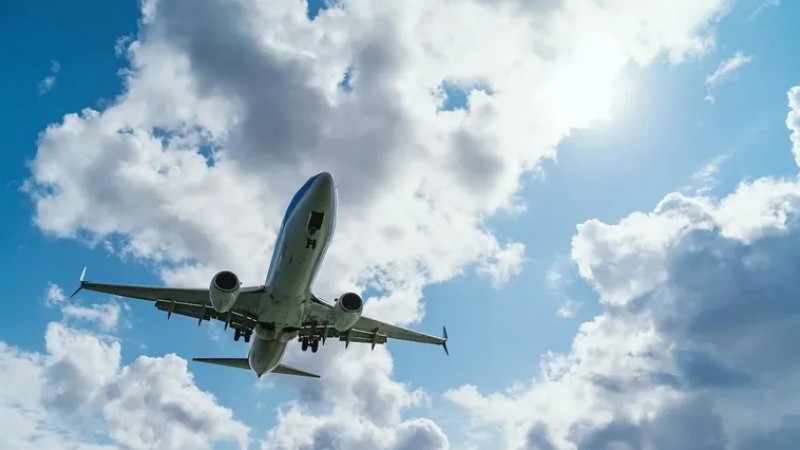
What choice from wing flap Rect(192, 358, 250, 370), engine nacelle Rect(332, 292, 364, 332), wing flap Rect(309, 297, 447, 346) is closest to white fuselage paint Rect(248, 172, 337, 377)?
engine nacelle Rect(332, 292, 364, 332)

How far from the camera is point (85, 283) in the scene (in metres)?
32.9

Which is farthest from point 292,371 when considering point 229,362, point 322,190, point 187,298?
point 322,190

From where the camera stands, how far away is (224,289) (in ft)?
96.2

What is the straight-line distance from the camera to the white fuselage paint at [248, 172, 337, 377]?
2742cm

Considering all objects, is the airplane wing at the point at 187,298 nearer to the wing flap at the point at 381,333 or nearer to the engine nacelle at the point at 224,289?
the engine nacelle at the point at 224,289

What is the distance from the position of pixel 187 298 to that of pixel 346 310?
10191 millimetres

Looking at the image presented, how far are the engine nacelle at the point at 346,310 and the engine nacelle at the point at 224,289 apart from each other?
538cm

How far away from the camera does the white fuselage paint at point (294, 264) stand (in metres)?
27.4

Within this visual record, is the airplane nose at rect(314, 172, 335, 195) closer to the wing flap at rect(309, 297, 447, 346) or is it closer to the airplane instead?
the airplane

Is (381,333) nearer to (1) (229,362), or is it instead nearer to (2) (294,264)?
(1) (229,362)

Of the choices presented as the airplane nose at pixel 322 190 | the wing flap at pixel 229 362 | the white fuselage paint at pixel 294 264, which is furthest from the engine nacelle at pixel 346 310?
the wing flap at pixel 229 362

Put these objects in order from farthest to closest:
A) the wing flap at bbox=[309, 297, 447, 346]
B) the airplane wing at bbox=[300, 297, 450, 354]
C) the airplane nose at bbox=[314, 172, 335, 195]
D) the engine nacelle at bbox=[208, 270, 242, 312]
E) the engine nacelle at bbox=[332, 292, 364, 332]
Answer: the wing flap at bbox=[309, 297, 447, 346], the airplane wing at bbox=[300, 297, 450, 354], the engine nacelle at bbox=[332, 292, 364, 332], the engine nacelle at bbox=[208, 270, 242, 312], the airplane nose at bbox=[314, 172, 335, 195]

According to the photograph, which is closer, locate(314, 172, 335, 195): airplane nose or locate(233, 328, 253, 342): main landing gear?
locate(314, 172, 335, 195): airplane nose

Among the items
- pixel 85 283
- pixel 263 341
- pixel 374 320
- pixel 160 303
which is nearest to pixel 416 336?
pixel 374 320
